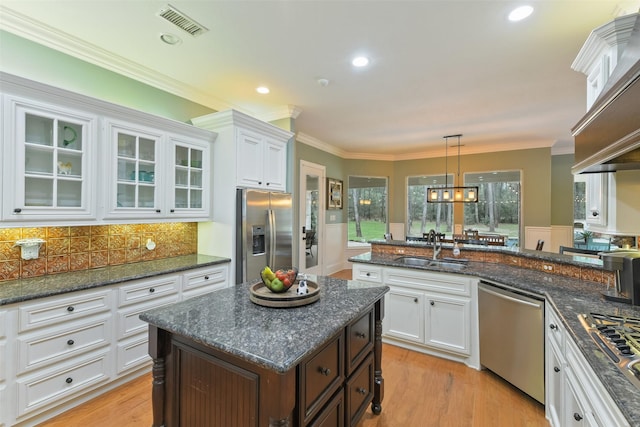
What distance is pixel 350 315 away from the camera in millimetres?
1509

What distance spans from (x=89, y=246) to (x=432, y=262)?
3.48 m

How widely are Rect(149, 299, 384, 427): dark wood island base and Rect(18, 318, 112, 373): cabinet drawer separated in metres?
1.13

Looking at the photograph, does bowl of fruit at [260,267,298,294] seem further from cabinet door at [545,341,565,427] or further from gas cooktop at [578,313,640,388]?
cabinet door at [545,341,565,427]

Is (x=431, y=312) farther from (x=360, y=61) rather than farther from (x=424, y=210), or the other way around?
(x=424, y=210)

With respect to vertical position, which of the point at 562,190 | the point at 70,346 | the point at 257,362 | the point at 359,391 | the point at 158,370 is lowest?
the point at 359,391

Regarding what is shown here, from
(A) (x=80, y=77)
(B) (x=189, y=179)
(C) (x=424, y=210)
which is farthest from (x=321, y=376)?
(C) (x=424, y=210)

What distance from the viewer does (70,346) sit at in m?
2.07

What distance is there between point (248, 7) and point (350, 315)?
218cm

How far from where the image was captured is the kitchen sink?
306 centimetres

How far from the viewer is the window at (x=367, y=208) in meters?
7.11

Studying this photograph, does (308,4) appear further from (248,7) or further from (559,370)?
(559,370)

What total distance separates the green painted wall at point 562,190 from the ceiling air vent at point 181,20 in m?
7.55

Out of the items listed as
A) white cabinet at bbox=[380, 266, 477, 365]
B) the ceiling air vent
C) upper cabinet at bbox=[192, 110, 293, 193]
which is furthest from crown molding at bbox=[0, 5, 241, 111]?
white cabinet at bbox=[380, 266, 477, 365]

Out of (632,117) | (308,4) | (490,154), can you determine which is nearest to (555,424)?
(632,117)
